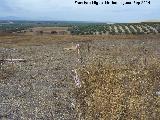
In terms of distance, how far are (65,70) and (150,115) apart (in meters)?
18.3

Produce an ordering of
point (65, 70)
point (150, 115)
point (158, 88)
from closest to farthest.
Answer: point (150, 115) → point (158, 88) → point (65, 70)

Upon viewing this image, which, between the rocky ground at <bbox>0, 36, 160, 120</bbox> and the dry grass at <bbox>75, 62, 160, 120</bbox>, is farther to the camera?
the rocky ground at <bbox>0, 36, 160, 120</bbox>

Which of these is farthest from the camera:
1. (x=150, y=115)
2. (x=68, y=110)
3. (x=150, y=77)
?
(x=150, y=77)

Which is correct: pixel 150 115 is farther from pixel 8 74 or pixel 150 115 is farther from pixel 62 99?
pixel 8 74

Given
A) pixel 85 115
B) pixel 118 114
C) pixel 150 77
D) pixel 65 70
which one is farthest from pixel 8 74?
pixel 118 114

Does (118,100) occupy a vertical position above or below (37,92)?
above

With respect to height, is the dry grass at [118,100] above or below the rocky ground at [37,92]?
above

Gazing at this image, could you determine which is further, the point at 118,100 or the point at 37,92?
the point at 37,92

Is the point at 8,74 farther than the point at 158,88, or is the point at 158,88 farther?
the point at 8,74

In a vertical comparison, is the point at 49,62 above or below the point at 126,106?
below

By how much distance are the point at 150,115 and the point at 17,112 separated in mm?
5792

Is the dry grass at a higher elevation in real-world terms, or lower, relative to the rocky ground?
higher

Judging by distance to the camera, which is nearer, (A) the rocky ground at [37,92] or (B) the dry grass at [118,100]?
(B) the dry grass at [118,100]

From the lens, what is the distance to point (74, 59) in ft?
126
